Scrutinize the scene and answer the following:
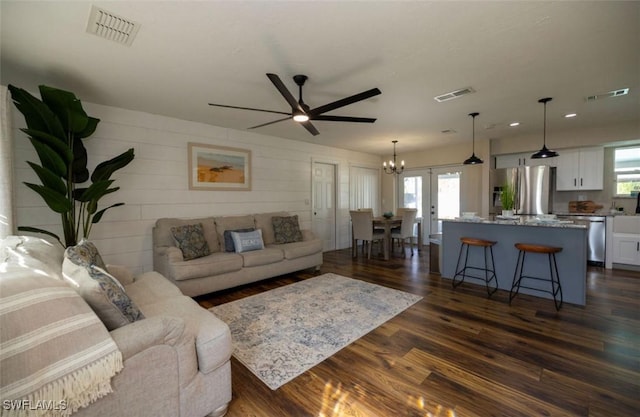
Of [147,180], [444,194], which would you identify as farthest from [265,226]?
[444,194]

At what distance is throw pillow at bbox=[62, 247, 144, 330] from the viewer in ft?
4.54

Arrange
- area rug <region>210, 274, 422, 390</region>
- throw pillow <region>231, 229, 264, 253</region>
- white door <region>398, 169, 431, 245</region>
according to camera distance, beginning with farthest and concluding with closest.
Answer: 1. white door <region>398, 169, 431, 245</region>
2. throw pillow <region>231, 229, 264, 253</region>
3. area rug <region>210, 274, 422, 390</region>

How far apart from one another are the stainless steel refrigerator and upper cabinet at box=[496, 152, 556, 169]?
18 centimetres

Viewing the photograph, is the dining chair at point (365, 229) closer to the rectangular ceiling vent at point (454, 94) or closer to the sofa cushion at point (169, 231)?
the rectangular ceiling vent at point (454, 94)

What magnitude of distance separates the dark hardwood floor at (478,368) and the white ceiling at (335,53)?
8.18 ft

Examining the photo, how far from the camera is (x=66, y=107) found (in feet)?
8.57

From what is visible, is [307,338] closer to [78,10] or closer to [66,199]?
[66,199]

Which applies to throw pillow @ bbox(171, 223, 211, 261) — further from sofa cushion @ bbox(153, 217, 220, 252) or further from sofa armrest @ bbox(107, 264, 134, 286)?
sofa armrest @ bbox(107, 264, 134, 286)

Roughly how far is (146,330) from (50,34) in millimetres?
2317

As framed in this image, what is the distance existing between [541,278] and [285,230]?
3704 mm

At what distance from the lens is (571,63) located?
2.46 m

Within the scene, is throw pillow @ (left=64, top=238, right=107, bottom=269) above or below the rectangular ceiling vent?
below

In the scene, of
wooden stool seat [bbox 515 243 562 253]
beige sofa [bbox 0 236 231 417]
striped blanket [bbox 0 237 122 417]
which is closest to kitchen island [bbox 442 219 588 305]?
wooden stool seat [bbox 515 243 562 253]

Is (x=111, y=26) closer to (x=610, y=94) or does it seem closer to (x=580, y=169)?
(x=610, y=94)
